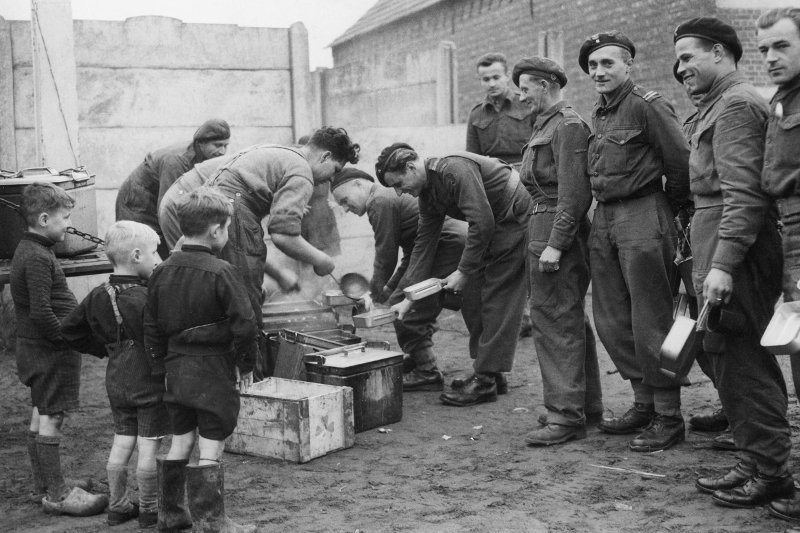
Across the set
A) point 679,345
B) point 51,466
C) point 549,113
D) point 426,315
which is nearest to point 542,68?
point 549,113

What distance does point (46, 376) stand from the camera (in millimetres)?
4727

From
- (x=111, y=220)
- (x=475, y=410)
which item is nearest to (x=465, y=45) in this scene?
(x=111, y=220)

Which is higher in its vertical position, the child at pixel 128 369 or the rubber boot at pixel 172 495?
the child at pixel 128 369

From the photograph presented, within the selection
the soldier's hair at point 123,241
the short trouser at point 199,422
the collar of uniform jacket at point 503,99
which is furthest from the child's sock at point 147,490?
the collar of uniform jacket at point 503,99

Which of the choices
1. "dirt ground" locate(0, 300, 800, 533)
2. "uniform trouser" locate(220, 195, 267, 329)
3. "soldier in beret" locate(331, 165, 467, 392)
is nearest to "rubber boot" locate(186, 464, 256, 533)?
"dirt ground" locate(0, 300, 800, 533)

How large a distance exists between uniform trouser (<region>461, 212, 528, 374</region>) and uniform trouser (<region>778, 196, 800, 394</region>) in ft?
8.73

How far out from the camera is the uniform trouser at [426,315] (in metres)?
7.11

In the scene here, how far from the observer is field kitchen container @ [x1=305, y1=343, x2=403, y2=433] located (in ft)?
19.8

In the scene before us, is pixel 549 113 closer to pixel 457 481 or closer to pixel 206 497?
pixel 457 481

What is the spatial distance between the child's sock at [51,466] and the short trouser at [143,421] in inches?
18.7

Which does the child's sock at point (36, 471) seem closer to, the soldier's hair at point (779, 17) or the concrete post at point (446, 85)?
the soldier's hair at point (779, 17)

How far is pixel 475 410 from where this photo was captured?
6.57 meters

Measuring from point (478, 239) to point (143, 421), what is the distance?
2701 millimetres

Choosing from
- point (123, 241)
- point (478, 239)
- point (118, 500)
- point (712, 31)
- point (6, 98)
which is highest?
point (6, 98)
